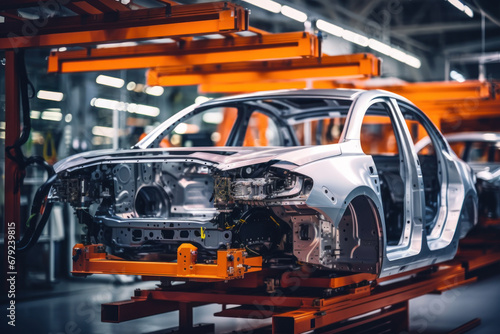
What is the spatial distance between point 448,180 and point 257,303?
2556mm

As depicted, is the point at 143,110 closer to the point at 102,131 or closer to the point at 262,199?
the point at 102,131

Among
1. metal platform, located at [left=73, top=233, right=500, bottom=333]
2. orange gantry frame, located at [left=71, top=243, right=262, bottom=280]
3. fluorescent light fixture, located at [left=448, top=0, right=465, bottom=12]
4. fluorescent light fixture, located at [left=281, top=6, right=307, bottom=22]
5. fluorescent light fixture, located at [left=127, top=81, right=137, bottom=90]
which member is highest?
fluorescent light fixture, located at [left=448, top=0, right=465, bottom=12]

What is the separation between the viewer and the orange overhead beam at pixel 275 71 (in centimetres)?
877

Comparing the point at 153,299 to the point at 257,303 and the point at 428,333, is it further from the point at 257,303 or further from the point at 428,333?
the point at 428,333

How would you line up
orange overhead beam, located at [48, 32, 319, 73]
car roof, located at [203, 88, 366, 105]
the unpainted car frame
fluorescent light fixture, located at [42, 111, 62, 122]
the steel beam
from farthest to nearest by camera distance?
fluorescent light fixture, located at [42, 111, 62, 122], orange overhead beam, located at [48, 32, 319, 73], the steel beam, car roof, located at [203, 88, 366, 105], the unpainted car frame

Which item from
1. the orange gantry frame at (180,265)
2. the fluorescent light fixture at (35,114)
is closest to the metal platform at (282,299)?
the orange gantry frame at (180,265)

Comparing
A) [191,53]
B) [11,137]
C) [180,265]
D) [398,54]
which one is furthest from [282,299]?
[398,54]

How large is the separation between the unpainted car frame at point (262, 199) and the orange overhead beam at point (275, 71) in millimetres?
2401

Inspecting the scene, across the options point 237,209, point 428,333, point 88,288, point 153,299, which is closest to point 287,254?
point 237,209

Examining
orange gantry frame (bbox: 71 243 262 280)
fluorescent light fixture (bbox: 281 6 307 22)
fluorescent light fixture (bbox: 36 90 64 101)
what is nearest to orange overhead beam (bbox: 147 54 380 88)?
fluorescent light fixture (bbox: 281 6 307 22)

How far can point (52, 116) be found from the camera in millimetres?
9898

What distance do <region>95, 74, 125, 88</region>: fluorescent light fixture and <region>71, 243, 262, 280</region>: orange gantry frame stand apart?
20.5 feet

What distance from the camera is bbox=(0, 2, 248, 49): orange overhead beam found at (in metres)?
6.21

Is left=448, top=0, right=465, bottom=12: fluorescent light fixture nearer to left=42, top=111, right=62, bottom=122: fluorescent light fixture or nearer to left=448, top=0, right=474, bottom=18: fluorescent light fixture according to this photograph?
left=448, top=0, right=474, bottom=18: fluorescent light fixture
